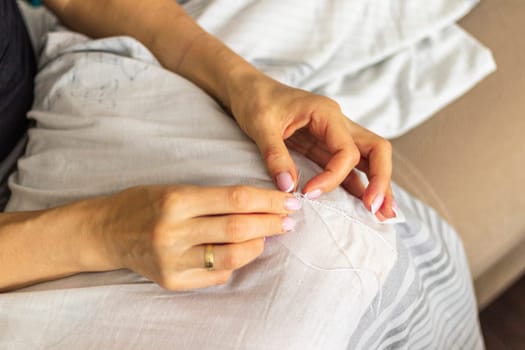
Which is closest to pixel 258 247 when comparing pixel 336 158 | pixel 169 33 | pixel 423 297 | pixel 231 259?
pixel 231 259

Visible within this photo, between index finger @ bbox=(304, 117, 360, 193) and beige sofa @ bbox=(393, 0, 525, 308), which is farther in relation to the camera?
beige sofa @ bbox=(393, 0, 525, 308)

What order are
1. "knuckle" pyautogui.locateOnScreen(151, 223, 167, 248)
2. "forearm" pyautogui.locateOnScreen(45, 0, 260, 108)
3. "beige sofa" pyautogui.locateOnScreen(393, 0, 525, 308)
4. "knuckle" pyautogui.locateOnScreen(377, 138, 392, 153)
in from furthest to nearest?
1. "beige sofa" pyautogui.locateOnScreen(393, 0, 525, 308)
2. "forearm" pyautogui.locateOnScreen(45, 0, 260, 108)
3. "knuckle" pyautogui.locateOnScreen(377, 138, 392, 153)
4. "knuckle" pyautogui.locateOnScreen(151, 223, 167, 248)

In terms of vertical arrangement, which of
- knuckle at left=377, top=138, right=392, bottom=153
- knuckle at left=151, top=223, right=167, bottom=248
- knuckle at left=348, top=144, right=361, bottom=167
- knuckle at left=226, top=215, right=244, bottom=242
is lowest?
knuckle at left=151, top=223, right=167, bottom=248

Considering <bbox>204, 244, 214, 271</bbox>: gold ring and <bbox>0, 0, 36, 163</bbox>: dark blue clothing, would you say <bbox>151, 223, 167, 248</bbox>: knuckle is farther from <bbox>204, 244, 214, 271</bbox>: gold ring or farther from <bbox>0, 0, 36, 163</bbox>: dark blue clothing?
<bbox>0, 0, 36, 163</bbox>: dark blue clothing

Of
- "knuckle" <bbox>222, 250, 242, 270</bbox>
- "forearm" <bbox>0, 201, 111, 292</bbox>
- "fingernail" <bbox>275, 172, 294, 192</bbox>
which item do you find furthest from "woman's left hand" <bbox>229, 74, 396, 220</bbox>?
"forearm" <bbox>0, 201, 111, 292</bbox>

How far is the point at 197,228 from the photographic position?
1.71 feet

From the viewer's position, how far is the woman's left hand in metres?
0.60

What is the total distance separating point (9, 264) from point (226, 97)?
34cm

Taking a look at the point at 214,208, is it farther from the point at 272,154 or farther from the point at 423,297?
the point at 423,297

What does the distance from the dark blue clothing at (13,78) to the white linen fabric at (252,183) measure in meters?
0.03

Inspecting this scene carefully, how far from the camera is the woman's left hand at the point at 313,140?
0.60 metres

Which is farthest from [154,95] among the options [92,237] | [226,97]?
[92,237]

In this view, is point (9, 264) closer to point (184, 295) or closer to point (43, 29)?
point (184, 295)

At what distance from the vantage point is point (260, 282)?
21.5 inches
